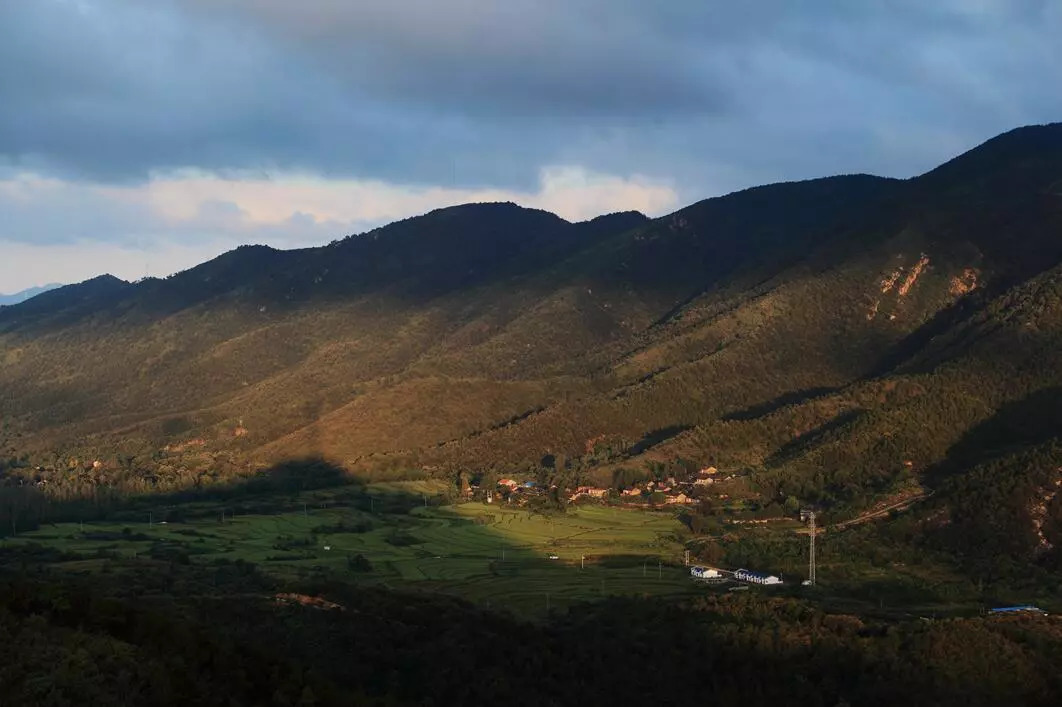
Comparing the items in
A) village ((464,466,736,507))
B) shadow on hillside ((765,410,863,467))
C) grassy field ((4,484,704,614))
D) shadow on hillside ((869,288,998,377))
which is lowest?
grassy field ((4,484,704,614))

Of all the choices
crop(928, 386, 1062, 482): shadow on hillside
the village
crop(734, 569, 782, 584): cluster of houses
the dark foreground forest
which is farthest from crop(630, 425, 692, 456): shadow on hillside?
the dark foreground forest

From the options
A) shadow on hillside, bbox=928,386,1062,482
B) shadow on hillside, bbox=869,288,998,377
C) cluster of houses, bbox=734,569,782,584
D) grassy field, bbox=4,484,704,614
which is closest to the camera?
grassy field, bbox=4,484,704,614

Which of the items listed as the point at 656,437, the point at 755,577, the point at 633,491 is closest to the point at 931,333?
the point at 656,437

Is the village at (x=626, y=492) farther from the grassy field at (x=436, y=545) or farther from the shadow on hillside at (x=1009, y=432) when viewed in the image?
the shadow on hillside at (x=1009, y=432)

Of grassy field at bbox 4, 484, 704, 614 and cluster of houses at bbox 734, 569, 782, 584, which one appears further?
cluster of houses at bbox 734, 569, 782, 584

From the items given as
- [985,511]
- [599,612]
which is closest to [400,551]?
[599,612]

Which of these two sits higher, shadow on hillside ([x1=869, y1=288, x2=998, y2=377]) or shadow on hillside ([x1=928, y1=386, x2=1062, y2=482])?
shadow on hillside ([x1=869, y1=288, x2=998, y2=377])

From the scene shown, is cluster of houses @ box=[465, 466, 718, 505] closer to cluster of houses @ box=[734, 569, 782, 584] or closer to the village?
the village

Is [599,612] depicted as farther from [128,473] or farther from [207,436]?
[207,436]
